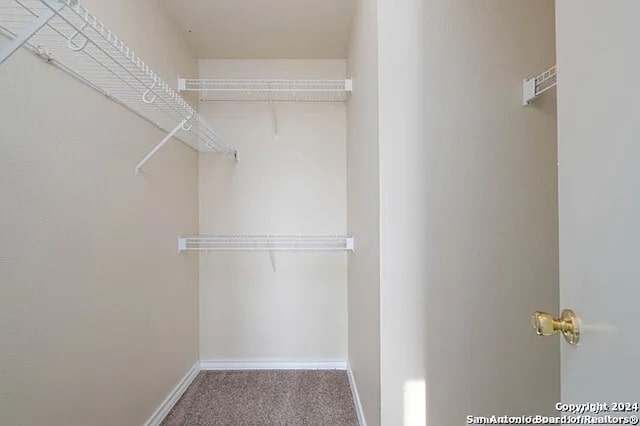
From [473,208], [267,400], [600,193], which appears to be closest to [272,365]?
[267,400]

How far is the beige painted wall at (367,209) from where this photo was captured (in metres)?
1.26

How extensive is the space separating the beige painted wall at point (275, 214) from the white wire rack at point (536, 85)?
1.42 meters

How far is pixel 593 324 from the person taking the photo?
0.53 meters

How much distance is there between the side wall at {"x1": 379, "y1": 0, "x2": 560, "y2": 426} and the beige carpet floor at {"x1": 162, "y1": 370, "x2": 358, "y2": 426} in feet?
2.87

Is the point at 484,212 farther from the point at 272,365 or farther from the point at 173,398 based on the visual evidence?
the point at 173,398

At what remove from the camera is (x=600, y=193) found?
51 centimetres

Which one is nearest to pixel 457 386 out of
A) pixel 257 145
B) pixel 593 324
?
pixel 593 324

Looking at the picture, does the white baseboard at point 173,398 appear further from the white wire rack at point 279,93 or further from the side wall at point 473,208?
the white wire rack at point 279,93

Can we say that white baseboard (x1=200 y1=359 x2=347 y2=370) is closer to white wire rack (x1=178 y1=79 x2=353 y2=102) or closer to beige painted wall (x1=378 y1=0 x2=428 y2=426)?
beige painted wall (x1=378 y1=0 x2=428 y2=426)

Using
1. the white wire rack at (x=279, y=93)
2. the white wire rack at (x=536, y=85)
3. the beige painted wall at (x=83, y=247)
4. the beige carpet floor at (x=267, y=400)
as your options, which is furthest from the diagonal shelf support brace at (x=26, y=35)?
the beige carpet floor at (x=267, y=400)

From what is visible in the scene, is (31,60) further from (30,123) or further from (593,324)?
(593,324)

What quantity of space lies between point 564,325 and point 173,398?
2.19 metres

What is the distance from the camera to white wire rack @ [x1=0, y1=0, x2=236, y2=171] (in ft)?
2.35

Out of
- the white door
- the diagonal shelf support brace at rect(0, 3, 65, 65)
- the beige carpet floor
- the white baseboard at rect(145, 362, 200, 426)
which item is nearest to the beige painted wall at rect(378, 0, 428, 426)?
the white door
